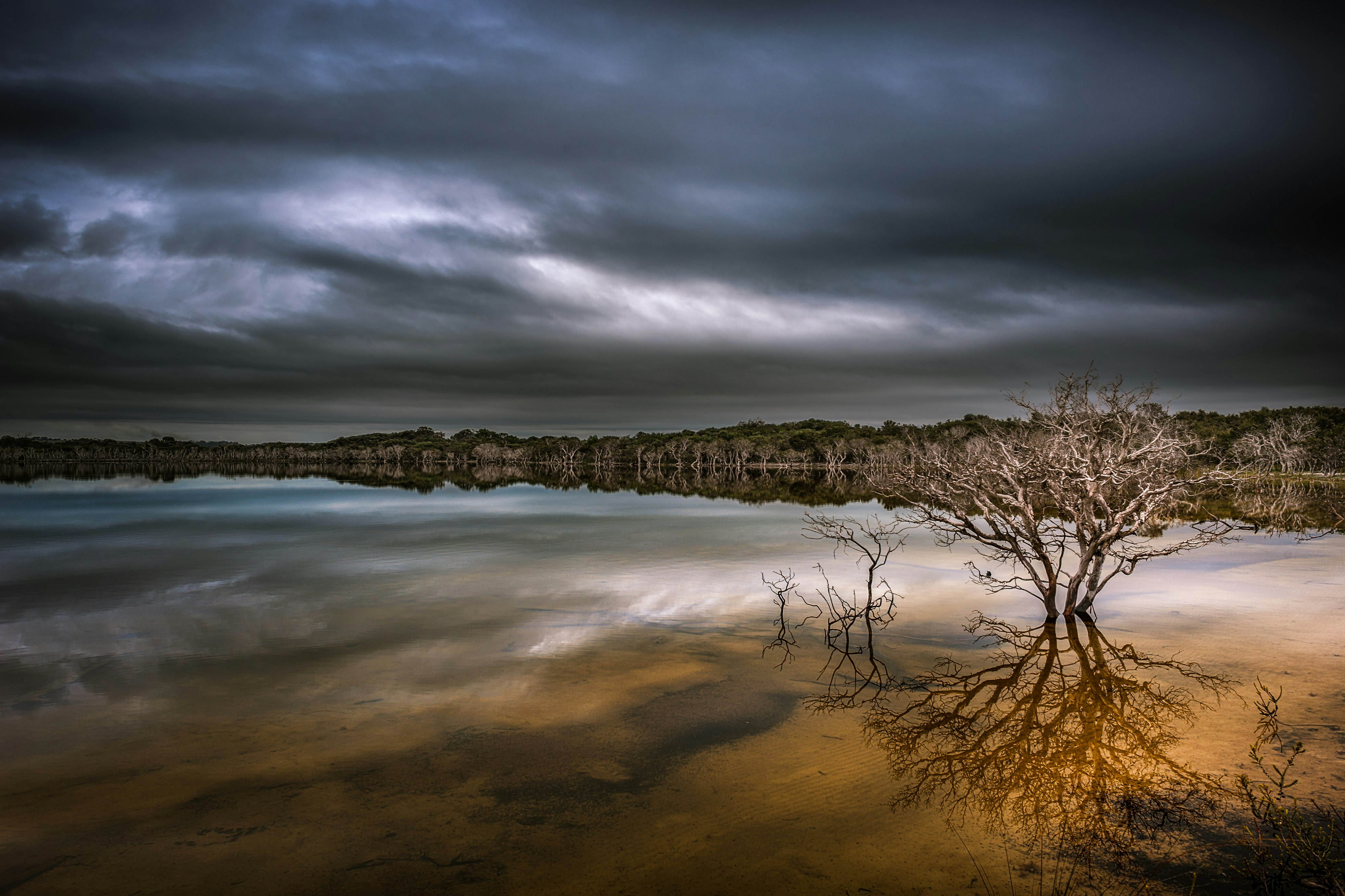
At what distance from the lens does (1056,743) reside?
7129 millimetres

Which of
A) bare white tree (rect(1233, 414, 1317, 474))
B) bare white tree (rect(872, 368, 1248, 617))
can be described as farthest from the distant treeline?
bare white tree (rect(872, 368, 1248, 617))

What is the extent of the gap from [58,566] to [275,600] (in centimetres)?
943

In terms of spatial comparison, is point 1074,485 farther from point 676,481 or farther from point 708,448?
point 708,448

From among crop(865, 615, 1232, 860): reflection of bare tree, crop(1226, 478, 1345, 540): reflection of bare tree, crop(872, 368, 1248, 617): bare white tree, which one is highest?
crop(872, 368, 1248, 617): bare white tree

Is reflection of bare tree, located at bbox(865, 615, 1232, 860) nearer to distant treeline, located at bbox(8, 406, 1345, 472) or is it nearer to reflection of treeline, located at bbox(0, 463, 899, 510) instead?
reflection of treeline, located at bbox(0, 463, 899, 510)

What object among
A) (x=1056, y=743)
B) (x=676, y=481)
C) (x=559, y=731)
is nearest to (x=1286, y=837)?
(x=1056, y=743)

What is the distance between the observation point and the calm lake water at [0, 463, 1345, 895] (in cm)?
517

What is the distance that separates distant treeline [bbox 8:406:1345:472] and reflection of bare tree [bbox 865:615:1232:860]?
77728 mm

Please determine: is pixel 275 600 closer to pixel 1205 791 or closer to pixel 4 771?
pixel 4 771

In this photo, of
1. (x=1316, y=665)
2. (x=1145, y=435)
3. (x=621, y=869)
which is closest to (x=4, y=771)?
(x=621, y=869)

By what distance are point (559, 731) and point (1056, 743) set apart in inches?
208

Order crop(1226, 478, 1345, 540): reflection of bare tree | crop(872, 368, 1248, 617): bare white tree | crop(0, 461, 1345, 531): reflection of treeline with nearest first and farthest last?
crop(872, 368, 1248, 617): bare white tree
crop(1226, 478, 1345, 540): reflection of bare tree
crop(0, 461, 1345, 531): reflection of treeline

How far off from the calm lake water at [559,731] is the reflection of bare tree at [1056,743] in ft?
0.18

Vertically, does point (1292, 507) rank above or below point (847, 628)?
above
